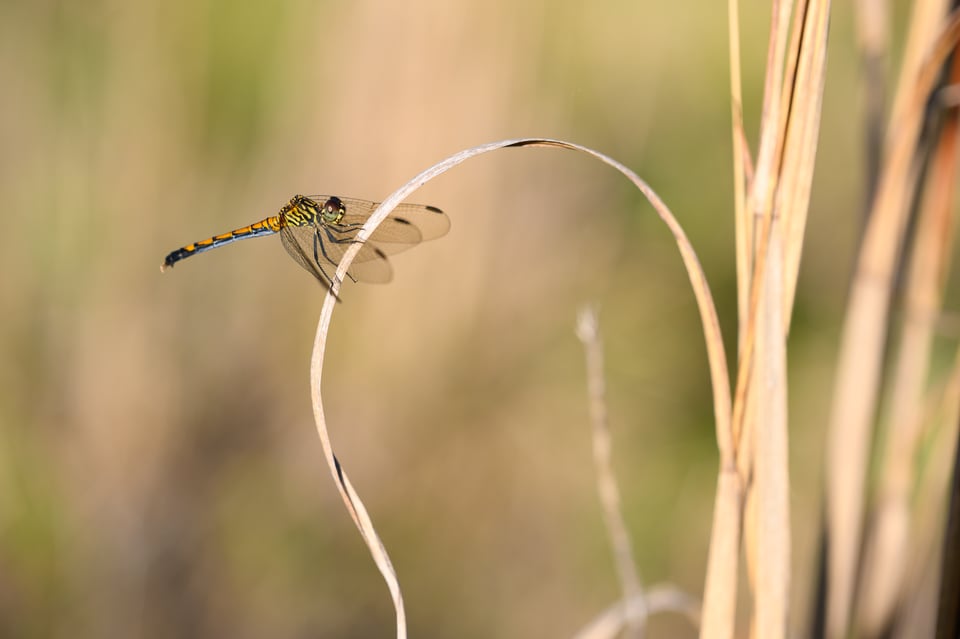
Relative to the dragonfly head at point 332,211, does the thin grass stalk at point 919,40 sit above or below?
above

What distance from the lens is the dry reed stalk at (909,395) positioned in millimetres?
968

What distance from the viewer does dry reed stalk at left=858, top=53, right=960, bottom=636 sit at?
97 centimetres

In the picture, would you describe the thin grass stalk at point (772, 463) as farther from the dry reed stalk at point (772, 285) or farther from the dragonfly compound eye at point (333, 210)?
the dragonfly compound eye at point (333, 210)

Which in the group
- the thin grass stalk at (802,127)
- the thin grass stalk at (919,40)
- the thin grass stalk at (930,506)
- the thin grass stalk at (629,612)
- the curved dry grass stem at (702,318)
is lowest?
the thin grass stalk at (629,612)

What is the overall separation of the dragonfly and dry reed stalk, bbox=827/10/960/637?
0.63 m

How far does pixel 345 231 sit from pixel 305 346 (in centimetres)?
121

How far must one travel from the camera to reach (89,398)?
2.26m

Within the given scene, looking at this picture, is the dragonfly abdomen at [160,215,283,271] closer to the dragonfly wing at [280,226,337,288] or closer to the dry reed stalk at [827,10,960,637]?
the dragonfly wing at [280,226,337,288]

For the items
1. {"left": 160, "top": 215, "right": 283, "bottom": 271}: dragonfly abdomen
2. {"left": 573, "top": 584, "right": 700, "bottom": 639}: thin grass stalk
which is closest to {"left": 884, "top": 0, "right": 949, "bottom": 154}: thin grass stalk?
{"left": 573, "top": 584, "right": 700, "bottom": 639}: thin grass stalk

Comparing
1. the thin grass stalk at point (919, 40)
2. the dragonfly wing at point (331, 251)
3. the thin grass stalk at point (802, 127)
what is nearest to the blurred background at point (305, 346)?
the dragonfly wing at point (331, 251)

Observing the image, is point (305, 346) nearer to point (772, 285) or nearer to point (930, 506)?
point (930, 506)

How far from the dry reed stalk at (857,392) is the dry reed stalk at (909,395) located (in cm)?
3

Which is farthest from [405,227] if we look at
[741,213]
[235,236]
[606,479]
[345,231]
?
[741,213]

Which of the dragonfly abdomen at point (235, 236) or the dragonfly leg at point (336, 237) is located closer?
the dragonfly leg at point (336, 237)
